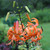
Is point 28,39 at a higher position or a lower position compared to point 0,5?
higher

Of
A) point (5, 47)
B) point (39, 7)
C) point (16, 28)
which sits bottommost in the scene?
point (39, 7)

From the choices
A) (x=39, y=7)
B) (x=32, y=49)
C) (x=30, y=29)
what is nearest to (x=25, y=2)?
(x=30, y=29)

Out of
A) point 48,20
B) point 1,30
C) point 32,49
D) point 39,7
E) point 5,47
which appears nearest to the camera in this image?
point 32,49

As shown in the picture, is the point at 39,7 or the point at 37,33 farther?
the point at 39,7

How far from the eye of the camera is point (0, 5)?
1714cm

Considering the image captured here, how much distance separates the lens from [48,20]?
1241cm

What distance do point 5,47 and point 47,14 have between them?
405 inches

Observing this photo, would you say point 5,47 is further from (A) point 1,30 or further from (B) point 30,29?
(B) point 30,29

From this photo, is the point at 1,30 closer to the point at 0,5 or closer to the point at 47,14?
the point at 47,14

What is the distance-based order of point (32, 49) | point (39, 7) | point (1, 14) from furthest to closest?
1. point (39, 7)
2. point (1, 14)
3. point (32, 49)

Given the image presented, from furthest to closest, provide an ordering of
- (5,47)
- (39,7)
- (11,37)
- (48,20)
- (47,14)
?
1. (39,7)
2. (47,14)
3. (48,20)
4. (5,47)
5. (11,37)

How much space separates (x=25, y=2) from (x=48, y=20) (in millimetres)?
10385

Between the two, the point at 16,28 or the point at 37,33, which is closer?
the point at 16,28

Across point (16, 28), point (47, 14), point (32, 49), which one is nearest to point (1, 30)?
point (32, 49)
